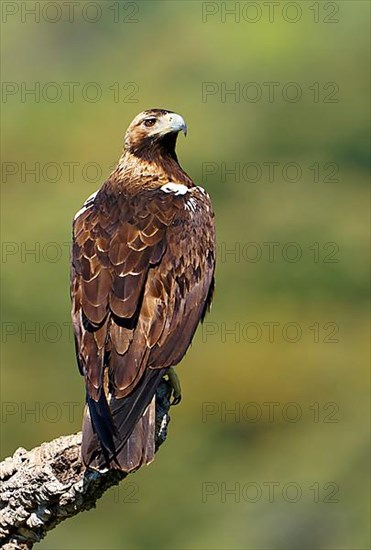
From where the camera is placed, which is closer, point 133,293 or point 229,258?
point 133,293

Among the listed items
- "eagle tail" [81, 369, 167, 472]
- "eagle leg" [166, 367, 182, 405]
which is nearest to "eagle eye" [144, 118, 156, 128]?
"eagle leg" [166, 367, 182, 405]

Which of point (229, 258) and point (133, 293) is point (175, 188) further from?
point (229, 258)

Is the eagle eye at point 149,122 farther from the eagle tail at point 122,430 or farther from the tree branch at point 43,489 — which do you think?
the tree branch at point 43,489

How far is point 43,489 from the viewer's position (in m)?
7.40

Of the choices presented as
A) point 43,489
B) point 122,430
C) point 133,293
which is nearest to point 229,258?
point 133,293

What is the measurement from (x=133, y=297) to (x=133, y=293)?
0.09ft

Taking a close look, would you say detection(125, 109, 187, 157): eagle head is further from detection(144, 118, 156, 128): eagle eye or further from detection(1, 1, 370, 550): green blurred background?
detection(1, 1, 370, 550): green blurred background

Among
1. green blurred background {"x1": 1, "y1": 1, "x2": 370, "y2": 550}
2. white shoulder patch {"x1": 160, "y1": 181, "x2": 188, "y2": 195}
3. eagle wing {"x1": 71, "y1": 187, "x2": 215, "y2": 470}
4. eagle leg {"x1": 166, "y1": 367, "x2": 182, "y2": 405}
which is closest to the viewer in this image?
eagle wing {"x1": 71, "y1": 187, "x2": 215, "y2": 470}

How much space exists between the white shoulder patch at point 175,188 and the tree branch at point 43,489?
2431mm

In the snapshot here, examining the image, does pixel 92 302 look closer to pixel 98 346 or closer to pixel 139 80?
pixel 98 346

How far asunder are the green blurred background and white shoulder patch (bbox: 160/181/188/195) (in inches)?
217

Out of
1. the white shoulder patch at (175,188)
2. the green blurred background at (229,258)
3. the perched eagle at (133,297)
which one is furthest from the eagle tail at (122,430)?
the green blurred background at (229,258)

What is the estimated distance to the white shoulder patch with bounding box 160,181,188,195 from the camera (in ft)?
31.6

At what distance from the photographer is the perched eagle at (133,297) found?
787 cm
